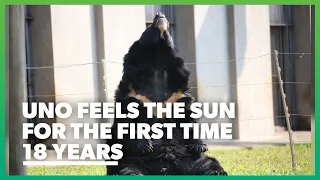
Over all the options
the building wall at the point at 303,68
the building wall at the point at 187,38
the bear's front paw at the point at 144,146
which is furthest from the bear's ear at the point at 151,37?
the building wall at the point at 303,68

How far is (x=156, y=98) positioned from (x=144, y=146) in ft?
1.76

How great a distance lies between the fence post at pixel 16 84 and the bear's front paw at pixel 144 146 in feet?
4.09

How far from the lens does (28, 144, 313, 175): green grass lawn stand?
25.1 ft

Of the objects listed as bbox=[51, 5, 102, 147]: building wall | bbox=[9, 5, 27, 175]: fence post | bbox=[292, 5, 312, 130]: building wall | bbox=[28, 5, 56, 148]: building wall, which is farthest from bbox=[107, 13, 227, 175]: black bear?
bbox=[292, 5, 312, 130]: building wall

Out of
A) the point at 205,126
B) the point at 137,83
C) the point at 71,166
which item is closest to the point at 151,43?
the point at 137,83

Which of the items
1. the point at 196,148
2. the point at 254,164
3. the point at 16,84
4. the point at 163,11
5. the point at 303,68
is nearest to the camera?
the point at 16,84

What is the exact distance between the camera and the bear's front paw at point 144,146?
754 cm

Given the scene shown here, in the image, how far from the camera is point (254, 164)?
790 centimetres

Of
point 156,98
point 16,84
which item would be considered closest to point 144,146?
point 156,98

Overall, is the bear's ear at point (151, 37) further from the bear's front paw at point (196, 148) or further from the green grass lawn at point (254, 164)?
the green grass lawn at point (254, 164)

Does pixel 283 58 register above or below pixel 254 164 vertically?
above

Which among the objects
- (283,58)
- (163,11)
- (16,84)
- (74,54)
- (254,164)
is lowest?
(254,164)

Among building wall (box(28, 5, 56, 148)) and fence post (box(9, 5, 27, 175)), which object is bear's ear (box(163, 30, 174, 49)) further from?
fence post (box(9, 5, 27, 175))

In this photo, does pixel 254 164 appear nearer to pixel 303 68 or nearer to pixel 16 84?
pixel 303 68
